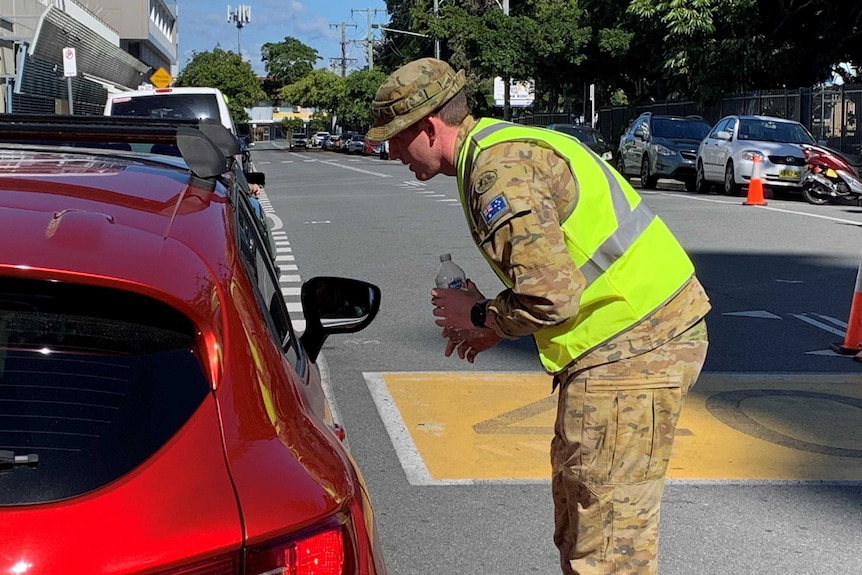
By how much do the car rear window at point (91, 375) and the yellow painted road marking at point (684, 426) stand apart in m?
3.74

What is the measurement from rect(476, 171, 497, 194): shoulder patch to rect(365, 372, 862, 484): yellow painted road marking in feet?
9.78

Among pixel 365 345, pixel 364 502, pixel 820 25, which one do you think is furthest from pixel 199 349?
pixel 820 25

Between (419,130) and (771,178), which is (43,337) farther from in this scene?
(771,178)

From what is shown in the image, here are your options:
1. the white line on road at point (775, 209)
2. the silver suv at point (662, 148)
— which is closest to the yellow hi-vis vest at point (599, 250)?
the white line on road at point (775, 209)

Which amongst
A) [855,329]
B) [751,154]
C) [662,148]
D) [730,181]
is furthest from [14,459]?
[662,148]

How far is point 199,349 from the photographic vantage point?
217 cm

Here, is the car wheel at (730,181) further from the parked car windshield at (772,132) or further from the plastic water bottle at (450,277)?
the plastic water bottle at (450,277)

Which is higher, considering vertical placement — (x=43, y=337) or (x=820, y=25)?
(x=820, y=25)

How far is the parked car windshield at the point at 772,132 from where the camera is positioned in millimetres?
23703

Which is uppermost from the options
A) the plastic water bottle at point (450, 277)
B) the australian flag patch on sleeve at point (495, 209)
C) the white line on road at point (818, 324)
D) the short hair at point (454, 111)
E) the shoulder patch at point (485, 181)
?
the short hair at point (454, 111)

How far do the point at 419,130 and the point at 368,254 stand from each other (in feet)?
37.0

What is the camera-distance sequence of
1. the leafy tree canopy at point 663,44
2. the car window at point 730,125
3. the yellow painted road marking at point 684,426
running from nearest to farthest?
the yellow painted road marking at point 684,426
the car window at point 730,125
the leafy tree canopy at point 663,44

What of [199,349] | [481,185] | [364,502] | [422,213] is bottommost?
[422,213]

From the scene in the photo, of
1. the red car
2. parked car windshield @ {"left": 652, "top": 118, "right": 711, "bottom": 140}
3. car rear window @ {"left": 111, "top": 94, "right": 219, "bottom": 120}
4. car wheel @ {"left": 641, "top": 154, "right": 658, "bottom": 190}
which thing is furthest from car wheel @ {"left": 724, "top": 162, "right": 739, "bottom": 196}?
the red car
